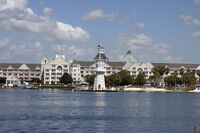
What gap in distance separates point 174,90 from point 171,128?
4739 inches

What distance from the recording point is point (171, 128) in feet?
142

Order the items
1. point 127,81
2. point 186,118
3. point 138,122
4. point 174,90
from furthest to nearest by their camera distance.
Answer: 1. point 127,81
2. point 174,90
3. point 186,118
4. point 138,122

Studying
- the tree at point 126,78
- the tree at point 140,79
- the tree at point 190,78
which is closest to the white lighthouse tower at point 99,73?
the tree at point 126,78

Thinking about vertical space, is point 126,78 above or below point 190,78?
above

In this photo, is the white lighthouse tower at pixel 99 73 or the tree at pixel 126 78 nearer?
the white lighthouse tower at pixel 99 73

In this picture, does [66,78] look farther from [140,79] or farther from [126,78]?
[140,79]

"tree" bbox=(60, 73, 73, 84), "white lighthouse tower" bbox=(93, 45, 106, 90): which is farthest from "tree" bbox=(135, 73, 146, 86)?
"tree" bbox=(60, 73, 73, 84)

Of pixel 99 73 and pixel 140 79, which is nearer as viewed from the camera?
pixel 99 73

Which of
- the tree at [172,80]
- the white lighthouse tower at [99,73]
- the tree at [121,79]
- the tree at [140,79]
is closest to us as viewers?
the white lighthouse tower at [99,73]

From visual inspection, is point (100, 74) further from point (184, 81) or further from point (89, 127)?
point (89, 127)

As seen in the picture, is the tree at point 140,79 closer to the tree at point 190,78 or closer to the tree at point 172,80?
the tree at point 172,80

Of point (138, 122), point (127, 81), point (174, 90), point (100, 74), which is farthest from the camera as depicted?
point (127, 81)

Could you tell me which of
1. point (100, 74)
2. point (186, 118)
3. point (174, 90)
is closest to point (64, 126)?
point (186, 118)

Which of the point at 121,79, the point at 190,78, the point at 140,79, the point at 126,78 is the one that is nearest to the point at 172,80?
the point at 190,78
